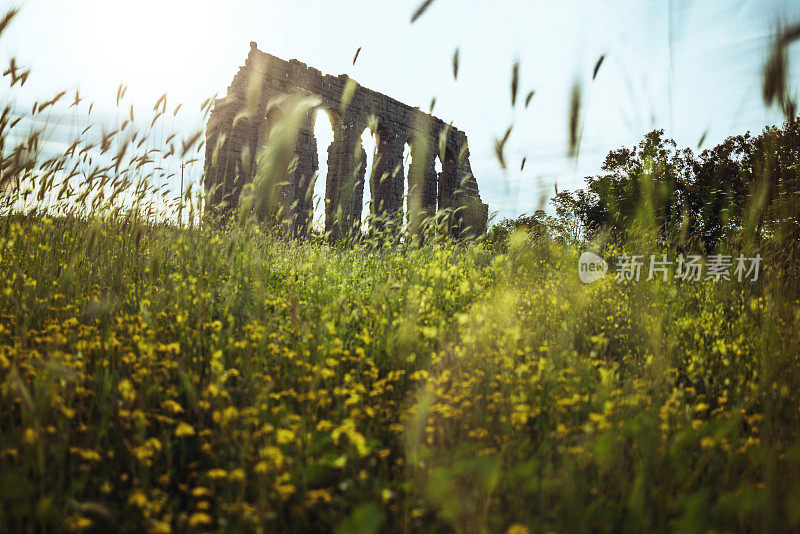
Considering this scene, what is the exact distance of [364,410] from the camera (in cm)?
212

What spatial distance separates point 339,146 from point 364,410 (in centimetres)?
1442

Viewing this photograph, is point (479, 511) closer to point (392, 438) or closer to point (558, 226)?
point (392, 438)

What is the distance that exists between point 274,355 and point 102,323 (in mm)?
1046

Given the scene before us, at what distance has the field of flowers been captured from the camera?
→ 1.51 meters

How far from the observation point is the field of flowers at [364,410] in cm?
151

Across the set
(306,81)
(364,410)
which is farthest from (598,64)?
(306,81)

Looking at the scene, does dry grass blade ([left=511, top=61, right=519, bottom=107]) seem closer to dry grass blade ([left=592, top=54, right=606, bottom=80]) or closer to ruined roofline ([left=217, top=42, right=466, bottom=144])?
dry grass blade ([left=592, top=54, right=606, bottom=80])

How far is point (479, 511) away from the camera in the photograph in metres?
1.50

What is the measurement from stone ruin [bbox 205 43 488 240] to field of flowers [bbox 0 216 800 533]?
751cm

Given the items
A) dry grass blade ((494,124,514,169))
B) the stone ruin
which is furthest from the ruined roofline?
dry grass blade ((494,124,514,169))

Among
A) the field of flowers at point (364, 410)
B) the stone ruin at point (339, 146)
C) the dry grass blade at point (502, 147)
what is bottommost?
the field of flowers at point (364, 410)

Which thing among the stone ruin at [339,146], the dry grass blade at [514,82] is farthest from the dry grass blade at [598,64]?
the stone ruin at [339,146]

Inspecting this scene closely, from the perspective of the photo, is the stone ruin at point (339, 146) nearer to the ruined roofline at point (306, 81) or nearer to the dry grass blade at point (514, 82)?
the ruined roofline at point (306, 81)

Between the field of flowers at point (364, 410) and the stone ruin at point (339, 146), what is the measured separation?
24.6 feet
